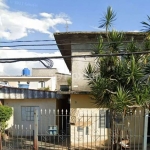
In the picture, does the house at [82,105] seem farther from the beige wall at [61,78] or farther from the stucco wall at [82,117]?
the beige wall at [61,78]

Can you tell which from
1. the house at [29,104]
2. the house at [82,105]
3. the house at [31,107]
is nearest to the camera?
the house at [82,105]

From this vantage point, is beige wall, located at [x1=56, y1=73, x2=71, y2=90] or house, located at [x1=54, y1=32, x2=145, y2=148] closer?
house, located at [x1=54, y1=32, x2=145, y2=148]

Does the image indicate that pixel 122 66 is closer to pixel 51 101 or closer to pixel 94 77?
pixel 94 77

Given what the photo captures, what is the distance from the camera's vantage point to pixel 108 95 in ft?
29.9

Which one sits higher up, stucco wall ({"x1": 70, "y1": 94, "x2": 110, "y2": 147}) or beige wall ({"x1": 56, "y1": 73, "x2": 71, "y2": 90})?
beige wall ({"x1": 56, "y1": 73, "x2": 71, "y2": 90})

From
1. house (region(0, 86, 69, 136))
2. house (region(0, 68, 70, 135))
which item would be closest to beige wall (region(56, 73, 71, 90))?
house (region(0, 68, 70, 135))

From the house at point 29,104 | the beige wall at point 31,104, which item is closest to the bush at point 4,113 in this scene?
the house at point 29,104

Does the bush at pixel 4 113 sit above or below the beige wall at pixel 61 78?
below

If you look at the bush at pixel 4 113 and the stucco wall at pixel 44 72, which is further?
the stucco wall at pixel 44 72

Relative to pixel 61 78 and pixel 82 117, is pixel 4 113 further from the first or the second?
pixel 61 78

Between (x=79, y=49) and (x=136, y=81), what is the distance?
3.90 meters

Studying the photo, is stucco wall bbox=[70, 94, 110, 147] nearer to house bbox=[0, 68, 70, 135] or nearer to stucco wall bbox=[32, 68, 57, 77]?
house bbox=[0, 68, 70, 135]

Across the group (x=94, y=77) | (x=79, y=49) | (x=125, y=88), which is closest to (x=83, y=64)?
(x=79, y=49)

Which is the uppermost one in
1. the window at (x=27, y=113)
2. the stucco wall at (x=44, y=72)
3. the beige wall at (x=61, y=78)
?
the stucco wall at (x=44, y=72)
